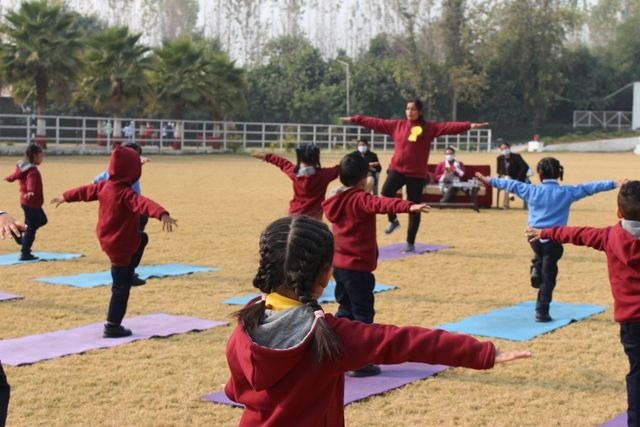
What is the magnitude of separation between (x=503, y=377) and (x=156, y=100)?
3773 centimetres

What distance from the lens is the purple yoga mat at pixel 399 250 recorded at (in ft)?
38.5

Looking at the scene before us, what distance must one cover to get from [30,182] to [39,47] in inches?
1080

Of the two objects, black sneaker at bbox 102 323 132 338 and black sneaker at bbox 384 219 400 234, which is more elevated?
black sneaker at bbox 384 219 400 234

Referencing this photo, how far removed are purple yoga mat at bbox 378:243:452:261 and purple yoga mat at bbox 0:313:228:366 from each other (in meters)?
4.27

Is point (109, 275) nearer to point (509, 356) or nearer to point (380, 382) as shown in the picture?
point (380, 382)

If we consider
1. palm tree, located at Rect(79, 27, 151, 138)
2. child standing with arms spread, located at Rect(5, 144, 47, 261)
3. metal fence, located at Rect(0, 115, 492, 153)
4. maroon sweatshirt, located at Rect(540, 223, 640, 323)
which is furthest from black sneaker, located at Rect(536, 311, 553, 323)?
palm tree, located at Rect(79, 27, 151, 138)

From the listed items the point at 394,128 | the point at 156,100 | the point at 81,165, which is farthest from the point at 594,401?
the point at 156,100

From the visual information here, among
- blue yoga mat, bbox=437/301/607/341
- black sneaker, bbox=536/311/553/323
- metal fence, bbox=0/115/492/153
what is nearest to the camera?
blue yoga mat, bbox=437/301/607/341

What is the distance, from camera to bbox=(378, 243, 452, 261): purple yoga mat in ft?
38.5

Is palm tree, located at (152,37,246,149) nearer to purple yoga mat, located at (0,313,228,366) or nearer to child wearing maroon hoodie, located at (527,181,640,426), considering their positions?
purple yoga mat, located at (0,313,228,366)

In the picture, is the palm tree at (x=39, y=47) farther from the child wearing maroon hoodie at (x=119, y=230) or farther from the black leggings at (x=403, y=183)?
the child wearing maroon hoodie at (x=119, y=230)

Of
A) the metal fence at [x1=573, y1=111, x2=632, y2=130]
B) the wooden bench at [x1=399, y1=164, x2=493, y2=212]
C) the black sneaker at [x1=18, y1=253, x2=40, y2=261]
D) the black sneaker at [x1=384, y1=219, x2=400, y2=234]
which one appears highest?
the metal fence at [x1=573, y1=111, x2=632, y2=130]

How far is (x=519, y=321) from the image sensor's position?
7816 millimetres

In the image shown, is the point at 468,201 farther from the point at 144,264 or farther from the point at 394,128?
the point at 144,264
